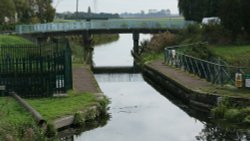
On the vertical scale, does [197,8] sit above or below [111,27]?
above

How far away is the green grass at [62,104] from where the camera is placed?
823 inches

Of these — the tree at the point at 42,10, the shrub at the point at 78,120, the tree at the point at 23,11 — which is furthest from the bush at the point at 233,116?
the tree at the point at 42,10

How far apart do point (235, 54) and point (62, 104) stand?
18547 millimetres

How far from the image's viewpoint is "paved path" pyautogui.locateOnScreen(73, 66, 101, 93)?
27.5 meters

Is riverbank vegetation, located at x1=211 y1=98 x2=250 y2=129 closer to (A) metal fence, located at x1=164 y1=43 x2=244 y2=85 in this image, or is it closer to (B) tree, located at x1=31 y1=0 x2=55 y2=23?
(A) metal fence, located at x1=164 y1=43 x2=244 y2=85

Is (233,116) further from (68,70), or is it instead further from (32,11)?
(32,11)

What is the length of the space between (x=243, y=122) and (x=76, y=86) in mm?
10144

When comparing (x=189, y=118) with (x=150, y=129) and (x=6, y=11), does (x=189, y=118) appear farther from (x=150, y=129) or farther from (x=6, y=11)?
(x=6, y=11)

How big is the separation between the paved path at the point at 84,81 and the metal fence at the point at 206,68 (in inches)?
245

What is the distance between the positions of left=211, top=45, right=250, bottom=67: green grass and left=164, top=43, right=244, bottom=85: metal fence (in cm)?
242

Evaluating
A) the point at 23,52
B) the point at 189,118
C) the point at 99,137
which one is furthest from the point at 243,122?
the point at 23,52

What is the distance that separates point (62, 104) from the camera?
22.9 meters

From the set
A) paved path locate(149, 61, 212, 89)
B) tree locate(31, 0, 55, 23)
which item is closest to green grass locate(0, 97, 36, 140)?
paved path locate(149, 61, 212, 89)

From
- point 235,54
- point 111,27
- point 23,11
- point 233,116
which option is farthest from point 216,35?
point 23,11
